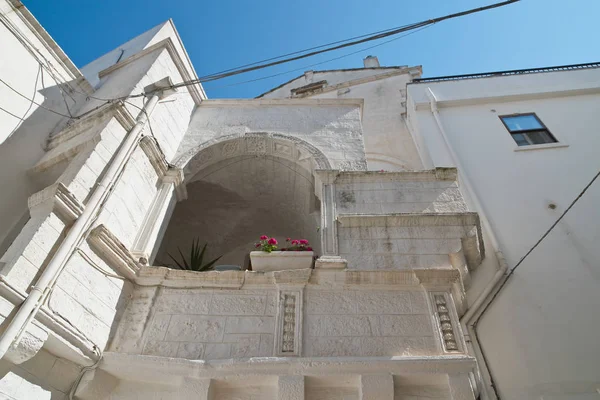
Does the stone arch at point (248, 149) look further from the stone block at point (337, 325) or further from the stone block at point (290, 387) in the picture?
the stone block at point (290, 387)

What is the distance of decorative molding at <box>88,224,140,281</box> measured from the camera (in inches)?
179

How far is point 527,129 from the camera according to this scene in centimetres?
927

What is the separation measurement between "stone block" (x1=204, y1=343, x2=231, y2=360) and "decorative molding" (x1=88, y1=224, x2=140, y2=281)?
1.45 meters

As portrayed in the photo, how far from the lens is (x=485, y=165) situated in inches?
328

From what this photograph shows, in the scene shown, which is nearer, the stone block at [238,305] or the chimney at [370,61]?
the stone block at [238,305]

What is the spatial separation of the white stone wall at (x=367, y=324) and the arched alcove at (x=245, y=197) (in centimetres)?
253

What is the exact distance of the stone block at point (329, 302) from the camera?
464 cm

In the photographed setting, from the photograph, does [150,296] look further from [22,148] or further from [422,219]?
[422,219]

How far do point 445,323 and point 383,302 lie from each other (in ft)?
2.35

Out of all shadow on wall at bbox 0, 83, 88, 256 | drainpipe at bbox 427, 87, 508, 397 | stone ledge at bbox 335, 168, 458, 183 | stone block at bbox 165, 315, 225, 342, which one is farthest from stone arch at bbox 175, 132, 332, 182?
stone block at bbox 165, 315, 225, 342

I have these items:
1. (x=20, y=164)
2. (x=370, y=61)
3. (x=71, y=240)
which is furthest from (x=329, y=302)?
(x=370, y=61)

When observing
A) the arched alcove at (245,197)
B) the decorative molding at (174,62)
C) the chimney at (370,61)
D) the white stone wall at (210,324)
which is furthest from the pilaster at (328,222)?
the chimney at (370,61)

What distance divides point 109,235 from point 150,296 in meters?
0.92

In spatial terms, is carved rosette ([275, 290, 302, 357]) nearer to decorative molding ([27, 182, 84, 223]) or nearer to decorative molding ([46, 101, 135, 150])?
decorative molding ([27, 182, 84, 223])
